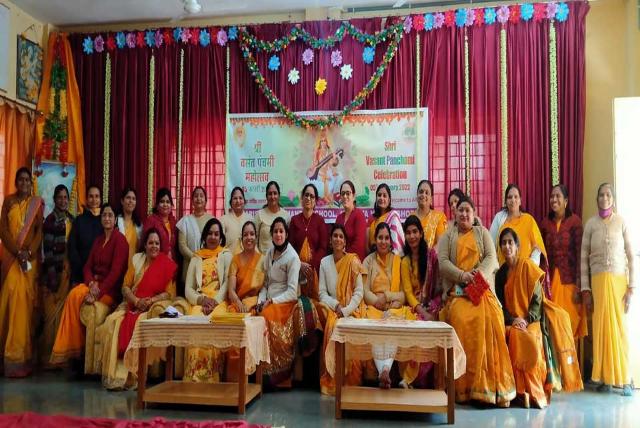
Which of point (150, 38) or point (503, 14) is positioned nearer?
point (503, 14)

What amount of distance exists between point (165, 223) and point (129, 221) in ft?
1.27

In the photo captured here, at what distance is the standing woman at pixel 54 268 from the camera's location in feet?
18.9

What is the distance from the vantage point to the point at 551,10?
5.89 m

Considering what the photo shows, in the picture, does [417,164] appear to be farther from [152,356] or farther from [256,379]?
[152,356]

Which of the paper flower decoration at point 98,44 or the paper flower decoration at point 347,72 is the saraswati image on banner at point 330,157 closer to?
the paper flower decoration at point 347,72

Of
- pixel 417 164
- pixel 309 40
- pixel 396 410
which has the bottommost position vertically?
pixel 396 410

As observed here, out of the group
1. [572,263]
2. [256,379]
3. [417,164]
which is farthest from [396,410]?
[417,164]

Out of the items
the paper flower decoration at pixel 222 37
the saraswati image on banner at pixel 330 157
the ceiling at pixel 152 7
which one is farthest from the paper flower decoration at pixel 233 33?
the saraswati image on banner at pixel 330 157

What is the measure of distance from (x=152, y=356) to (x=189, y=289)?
2.59 feet

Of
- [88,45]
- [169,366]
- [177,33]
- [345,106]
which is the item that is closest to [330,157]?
[345,106]

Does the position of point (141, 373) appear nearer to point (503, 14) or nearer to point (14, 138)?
point (14, 138)

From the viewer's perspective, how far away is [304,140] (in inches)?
249

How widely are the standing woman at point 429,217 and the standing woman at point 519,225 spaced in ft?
1.72

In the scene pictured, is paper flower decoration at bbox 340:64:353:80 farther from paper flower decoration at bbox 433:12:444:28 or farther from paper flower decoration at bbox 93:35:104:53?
paper flower decoration at bbox 93:35:104:53
